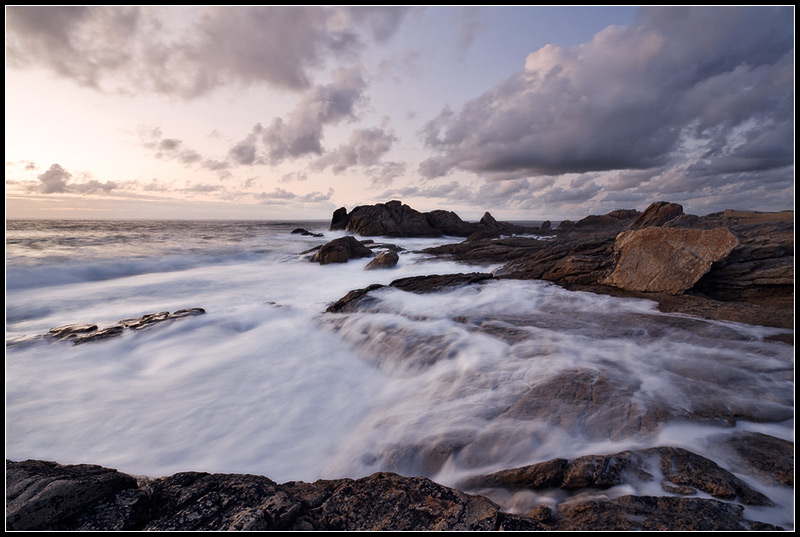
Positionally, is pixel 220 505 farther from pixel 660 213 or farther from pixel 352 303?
pixel 660 213

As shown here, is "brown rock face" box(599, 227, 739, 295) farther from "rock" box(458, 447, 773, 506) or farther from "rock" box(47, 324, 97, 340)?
"rock" box(47, 324, 97, 340)

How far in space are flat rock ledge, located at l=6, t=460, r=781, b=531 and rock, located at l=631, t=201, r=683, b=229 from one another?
17659 millimetres

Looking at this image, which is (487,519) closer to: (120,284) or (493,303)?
(493,303)

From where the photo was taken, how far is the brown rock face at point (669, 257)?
21.5 ft

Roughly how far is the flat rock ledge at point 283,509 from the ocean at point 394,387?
1.40 ft

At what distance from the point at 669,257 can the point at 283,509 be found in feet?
26.8

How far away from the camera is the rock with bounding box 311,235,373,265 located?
1698 cm

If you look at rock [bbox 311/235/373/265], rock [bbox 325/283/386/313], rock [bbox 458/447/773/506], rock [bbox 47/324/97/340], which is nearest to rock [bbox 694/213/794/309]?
rock [bbox 458/447/773/506]

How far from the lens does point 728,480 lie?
2268 mm

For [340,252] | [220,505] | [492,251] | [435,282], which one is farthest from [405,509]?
[340,252]

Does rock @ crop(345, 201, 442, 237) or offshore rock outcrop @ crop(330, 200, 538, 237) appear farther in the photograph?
offshore rock outcrop @ crop(330, 200, 538, 237)

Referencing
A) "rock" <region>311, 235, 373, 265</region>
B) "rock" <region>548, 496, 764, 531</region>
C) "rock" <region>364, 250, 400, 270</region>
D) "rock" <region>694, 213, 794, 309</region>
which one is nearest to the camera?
"rock" <region>548, 496, 764, 531</region>

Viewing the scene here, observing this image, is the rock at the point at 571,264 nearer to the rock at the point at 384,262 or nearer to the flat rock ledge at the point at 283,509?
the rock at the point at 384,262

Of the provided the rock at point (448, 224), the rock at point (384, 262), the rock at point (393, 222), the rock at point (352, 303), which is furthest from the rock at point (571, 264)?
the rock at point (448, 224)
